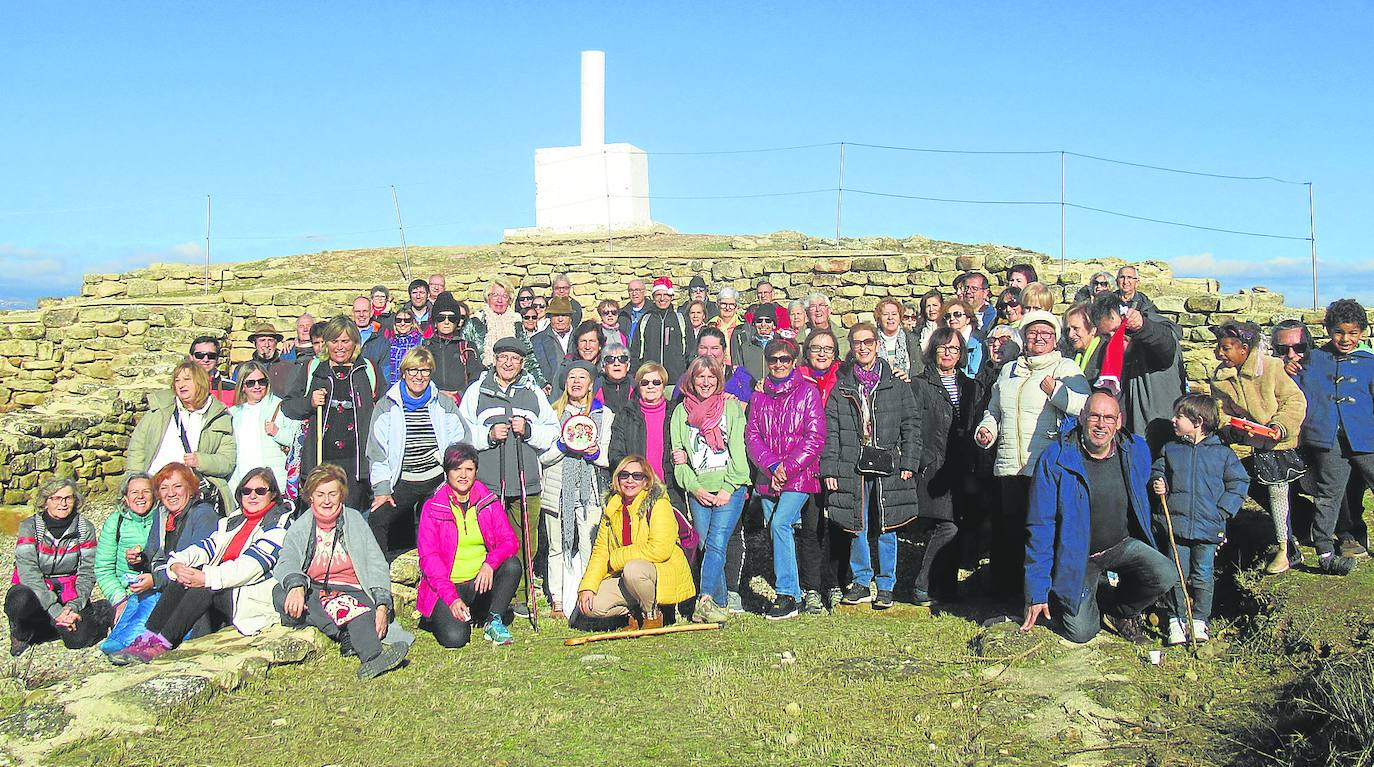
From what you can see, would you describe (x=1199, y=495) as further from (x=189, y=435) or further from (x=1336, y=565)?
(x=189, y=435)

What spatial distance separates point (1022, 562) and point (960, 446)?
76 cm

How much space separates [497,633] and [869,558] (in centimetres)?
225

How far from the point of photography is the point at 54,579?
6285mm

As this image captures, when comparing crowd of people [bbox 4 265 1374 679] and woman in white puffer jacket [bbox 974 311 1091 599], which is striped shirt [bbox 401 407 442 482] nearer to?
crowd of people [bbox 4 265 1374 679]

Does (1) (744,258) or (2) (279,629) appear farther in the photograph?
(1) (744,258)

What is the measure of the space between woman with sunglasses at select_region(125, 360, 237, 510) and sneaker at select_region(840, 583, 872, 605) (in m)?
4.02

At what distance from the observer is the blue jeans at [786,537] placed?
21.6 feet

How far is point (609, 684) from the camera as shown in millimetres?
5438

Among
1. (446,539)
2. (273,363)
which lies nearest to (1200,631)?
(446,539)

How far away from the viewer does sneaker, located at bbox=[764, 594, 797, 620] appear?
6555 millimetres

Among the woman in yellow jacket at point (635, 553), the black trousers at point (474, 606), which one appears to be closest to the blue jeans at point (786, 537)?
the woman in yellow jacket at point (635, 553)

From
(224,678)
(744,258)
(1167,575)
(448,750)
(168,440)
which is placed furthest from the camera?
(744,258)

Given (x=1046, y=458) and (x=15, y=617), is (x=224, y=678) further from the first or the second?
(x=1046, y=458)

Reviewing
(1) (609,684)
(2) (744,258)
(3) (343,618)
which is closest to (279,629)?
(3) (343,618)
